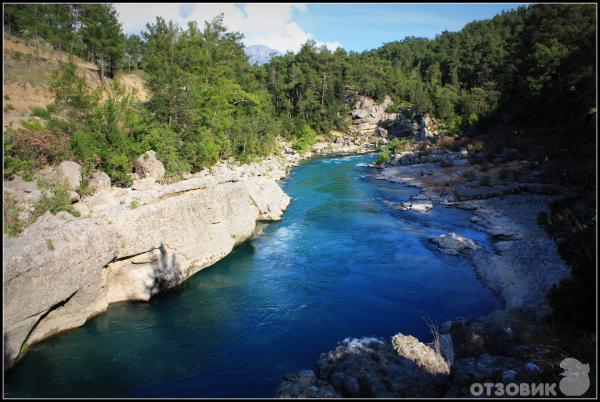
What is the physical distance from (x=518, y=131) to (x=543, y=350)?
141 ft

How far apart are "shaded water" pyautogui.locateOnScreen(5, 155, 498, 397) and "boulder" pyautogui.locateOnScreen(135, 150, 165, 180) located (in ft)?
23.3

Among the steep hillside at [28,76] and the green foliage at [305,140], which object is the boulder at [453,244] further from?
the green foliage at [305,140]

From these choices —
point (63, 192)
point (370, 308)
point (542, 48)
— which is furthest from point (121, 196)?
point (542, 48)

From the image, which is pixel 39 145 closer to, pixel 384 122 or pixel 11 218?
pixel 11 218

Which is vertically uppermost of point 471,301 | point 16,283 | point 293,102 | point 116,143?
point 293,102

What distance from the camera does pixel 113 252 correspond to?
49.5 ft

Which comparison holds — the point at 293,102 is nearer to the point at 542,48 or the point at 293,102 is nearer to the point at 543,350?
the point at 542,48

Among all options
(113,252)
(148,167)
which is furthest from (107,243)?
(148,167)

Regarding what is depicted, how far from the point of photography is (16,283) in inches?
460

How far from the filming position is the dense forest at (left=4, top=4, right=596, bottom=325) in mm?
21125

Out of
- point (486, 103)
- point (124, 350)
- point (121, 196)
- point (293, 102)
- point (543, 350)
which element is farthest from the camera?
point (293, 102)

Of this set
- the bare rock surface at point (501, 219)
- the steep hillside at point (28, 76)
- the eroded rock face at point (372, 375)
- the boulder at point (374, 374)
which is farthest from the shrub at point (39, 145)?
the bare rock surface at point (501, 219)

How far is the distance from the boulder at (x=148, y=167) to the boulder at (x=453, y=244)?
57.1 ft

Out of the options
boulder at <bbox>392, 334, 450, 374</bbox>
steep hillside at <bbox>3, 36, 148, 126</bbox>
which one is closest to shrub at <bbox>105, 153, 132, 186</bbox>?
steep hillside at <bbox>3, 36, 148, 126</bbox>
